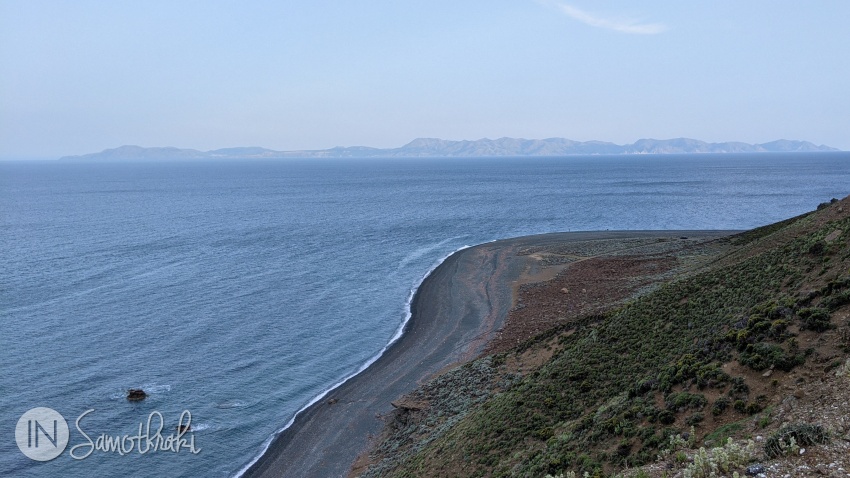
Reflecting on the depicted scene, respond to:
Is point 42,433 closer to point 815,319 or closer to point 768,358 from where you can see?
point 768,358

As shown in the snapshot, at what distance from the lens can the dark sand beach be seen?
3141 cm

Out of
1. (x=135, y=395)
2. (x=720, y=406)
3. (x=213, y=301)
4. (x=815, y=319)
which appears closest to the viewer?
(x=720, y=406)

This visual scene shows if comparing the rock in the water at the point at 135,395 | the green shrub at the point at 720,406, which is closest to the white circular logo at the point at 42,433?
the rock in the water at the point at 135,395

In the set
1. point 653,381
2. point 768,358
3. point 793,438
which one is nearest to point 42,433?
point 653,381

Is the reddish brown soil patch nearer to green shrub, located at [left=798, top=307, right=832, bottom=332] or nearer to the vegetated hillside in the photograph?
the vegetated hillside

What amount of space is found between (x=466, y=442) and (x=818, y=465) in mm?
15061

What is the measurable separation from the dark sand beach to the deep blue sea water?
6.38 feet

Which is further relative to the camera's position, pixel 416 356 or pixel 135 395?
pixel 416 356

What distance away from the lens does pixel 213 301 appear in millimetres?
58406

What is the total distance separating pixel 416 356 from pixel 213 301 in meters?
26.2

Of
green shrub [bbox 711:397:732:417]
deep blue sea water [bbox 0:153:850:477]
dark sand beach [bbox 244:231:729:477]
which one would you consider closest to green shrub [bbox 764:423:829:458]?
green shrub [bbox 711:397:732:417]

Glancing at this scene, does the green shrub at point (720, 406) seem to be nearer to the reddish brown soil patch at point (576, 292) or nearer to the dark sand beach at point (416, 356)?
the dark sand beach at point (416, 356)

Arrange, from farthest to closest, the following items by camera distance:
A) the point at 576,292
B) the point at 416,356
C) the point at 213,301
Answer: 1. the point at 213,301
2. the point at 576,292
3. the point at 416,356

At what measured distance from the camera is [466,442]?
82.6 ft
